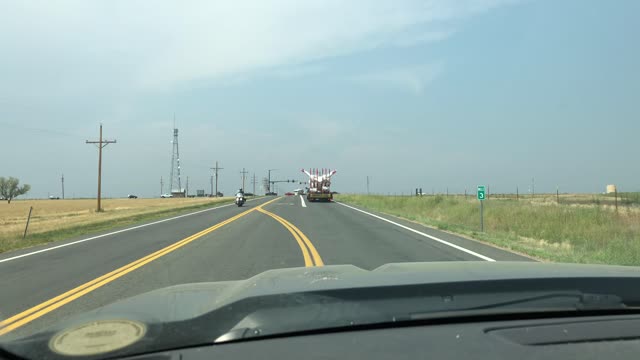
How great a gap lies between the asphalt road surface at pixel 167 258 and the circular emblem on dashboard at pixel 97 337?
3.06 m

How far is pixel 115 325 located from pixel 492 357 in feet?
6.03

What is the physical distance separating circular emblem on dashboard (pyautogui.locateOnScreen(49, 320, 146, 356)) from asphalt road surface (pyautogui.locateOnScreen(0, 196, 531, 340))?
306 centimetres

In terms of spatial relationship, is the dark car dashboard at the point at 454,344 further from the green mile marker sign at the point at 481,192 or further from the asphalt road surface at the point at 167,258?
the green mile marker sign at the point at 481,192

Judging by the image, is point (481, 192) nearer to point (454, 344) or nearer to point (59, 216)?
point (454, 344)

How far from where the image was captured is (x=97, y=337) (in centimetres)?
249

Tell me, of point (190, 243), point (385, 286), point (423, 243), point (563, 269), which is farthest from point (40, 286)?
point (423, 243)

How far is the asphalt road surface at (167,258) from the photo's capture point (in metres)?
7.42

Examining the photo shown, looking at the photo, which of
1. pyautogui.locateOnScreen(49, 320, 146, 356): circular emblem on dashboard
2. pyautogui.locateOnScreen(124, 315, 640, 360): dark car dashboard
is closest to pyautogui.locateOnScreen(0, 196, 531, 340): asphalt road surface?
pyautogui.locateOnScreen(49, 320, 146, 356): circular emblem on dashboard

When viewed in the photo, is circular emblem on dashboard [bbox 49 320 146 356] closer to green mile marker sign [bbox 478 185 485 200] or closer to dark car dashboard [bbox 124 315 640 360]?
dark car dashboard [bbox 124 315 640 360]

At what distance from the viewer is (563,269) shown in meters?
3.89

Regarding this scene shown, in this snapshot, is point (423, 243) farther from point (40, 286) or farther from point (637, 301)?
point (637, 301)

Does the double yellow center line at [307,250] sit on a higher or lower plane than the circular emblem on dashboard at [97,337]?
lower

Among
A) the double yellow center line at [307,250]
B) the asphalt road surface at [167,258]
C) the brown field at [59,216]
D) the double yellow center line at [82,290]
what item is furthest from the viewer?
the brown field at [59,216]

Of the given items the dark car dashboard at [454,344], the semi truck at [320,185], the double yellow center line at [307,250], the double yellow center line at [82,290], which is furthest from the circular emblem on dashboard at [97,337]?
the semi truck at [320,185]
